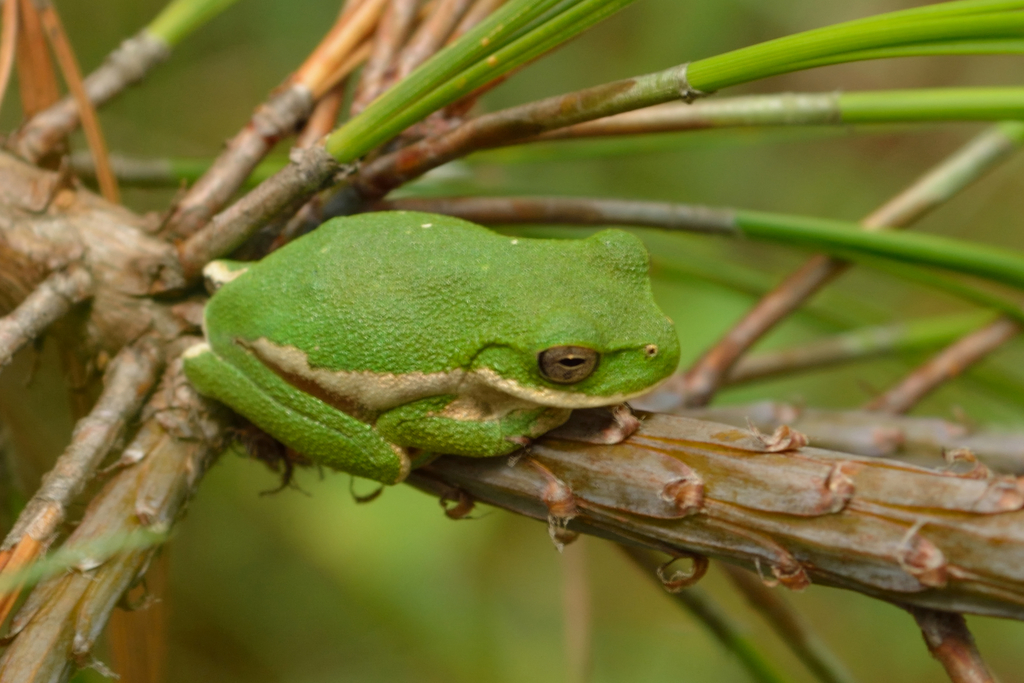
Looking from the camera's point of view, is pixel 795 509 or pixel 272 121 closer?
pixel 795 509

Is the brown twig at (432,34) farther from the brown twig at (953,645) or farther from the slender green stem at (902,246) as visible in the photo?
the brown twig at (953,645)

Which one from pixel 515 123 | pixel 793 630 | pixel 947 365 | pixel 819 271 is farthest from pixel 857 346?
pixel 515 123

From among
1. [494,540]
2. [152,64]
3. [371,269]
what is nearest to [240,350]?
[371,269]

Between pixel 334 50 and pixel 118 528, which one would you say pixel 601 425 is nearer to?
pixel 118 528

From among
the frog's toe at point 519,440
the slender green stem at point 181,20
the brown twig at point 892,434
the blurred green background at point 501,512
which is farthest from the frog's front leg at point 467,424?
the slender green stem at point 181,20

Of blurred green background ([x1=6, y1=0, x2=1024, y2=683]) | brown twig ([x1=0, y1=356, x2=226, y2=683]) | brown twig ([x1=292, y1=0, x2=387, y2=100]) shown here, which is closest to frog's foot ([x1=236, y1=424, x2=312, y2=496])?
brown twig ([x1=0, y1=356, x2=226, y2=683])

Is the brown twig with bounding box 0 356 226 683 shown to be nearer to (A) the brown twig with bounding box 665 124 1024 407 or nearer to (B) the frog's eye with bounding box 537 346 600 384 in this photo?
(B) the frog's eye with bounding box 537 346 600 384
